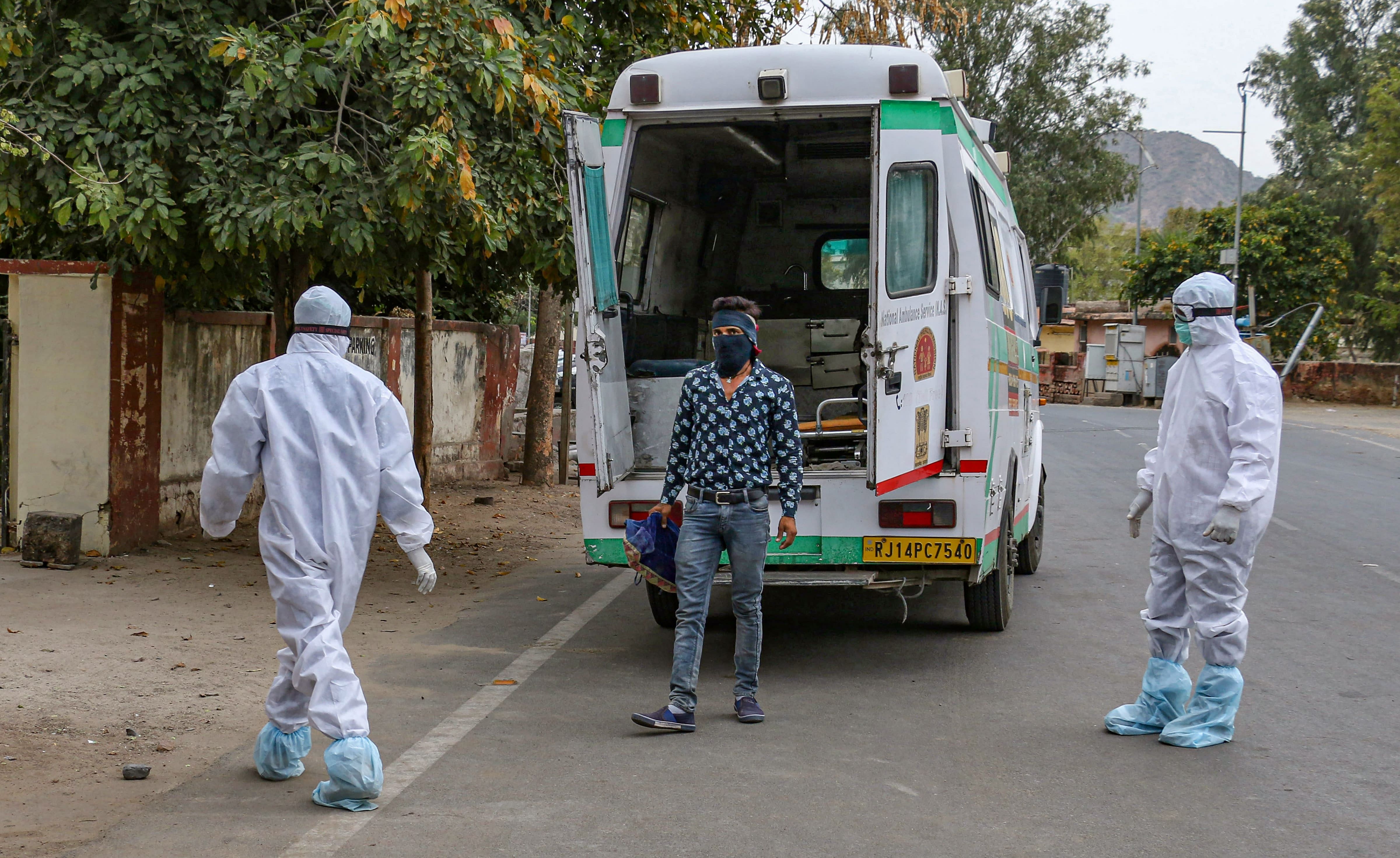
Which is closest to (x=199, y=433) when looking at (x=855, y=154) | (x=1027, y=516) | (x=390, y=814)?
(x=855, y=154)

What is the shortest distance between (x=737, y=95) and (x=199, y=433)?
624cm

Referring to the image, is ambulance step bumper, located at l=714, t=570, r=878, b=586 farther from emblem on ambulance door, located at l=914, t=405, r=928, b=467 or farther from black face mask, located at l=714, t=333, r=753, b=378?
black face mask, located at l=714, t=333, r=753, b=378

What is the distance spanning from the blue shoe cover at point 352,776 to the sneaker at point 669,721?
52.2 inches

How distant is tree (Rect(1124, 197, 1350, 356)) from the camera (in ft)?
142

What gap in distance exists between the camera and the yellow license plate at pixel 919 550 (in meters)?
6.82

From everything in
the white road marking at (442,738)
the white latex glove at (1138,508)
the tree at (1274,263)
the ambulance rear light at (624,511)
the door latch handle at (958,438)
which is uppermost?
the tree at (1274,263)

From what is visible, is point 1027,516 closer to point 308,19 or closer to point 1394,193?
point 308,19

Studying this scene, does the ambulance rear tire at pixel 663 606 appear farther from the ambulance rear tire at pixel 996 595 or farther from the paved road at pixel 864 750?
the ambulance rear tire at pixel 996 595

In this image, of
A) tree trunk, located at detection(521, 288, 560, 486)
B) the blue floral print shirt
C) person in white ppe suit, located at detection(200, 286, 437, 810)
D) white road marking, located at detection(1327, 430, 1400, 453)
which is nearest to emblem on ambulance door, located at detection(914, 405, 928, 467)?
the blue floral print shirt

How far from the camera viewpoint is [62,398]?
9.73m

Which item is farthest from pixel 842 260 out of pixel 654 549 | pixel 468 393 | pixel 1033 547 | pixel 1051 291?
pixel 468 393

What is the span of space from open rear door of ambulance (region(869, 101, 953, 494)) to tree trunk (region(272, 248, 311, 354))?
16.0 ft

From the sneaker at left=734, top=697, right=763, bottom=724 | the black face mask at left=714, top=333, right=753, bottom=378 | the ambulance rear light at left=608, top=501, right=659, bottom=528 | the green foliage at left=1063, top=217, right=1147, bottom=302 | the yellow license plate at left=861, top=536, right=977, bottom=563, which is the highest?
the green foliage at left=1063, top=217, right=1147, bottom=302

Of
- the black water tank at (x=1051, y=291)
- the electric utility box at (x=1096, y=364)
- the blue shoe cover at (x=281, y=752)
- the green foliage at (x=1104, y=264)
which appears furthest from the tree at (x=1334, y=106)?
the blue shoe cover at (x=281, y=752)
